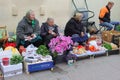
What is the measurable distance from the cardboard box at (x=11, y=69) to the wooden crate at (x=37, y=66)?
0.36 feet

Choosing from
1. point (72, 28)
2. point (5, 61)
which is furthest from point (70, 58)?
point (5, 61)

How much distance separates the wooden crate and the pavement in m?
0.07

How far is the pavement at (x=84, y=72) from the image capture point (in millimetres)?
3861

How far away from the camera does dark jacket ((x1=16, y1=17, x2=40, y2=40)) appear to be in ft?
15.4

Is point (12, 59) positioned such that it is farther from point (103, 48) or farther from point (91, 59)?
point (103, 48)

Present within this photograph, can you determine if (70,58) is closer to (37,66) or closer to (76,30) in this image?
(37,66)

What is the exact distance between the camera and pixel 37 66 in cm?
402

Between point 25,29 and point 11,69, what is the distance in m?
1.16

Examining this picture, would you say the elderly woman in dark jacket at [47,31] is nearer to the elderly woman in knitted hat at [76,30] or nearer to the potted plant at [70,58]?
the elderly woman in knitted hat at [76,30]

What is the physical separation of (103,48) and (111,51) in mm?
228

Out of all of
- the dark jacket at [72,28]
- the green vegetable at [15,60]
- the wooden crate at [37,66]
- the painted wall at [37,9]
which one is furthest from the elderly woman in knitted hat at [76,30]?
the green vegetable at [15,60]

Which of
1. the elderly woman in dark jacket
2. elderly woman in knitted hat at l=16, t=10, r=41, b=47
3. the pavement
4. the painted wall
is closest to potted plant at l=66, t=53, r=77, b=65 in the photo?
the pavement

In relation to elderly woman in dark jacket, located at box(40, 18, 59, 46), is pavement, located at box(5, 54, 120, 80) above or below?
below

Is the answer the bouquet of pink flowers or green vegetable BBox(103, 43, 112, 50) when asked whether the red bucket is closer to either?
the bouquet of pink flowers
